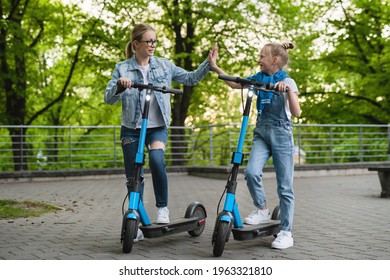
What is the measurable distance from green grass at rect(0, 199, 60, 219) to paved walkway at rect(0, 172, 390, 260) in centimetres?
24

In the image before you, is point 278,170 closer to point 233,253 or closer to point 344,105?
point 233,253

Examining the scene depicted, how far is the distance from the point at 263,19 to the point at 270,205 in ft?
37.2

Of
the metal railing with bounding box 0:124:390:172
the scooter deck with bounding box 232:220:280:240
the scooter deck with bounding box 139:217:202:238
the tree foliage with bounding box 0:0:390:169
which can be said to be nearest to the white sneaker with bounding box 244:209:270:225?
the scooter deck with bounding box 232:220:280:240


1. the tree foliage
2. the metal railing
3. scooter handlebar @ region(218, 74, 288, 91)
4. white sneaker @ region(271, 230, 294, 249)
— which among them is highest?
the tree foliage

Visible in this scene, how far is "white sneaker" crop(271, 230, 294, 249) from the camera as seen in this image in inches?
199

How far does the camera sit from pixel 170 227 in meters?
5.31

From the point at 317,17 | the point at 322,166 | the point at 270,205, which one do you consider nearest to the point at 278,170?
the point at 270,205

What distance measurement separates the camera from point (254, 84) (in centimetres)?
491

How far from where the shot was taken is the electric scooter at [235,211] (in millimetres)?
4652

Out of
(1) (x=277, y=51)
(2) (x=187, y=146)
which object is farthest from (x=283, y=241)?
(2) (x=187, y=146)

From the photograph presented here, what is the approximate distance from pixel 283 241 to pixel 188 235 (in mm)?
1229

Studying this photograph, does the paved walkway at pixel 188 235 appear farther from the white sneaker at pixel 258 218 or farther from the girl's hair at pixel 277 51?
the girl's hair at pixel 277 51

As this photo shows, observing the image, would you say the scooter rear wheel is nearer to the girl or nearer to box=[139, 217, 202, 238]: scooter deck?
box=[139, 217, 202, 238]: scooter deck

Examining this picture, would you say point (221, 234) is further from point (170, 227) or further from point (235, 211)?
point (170, 227)
